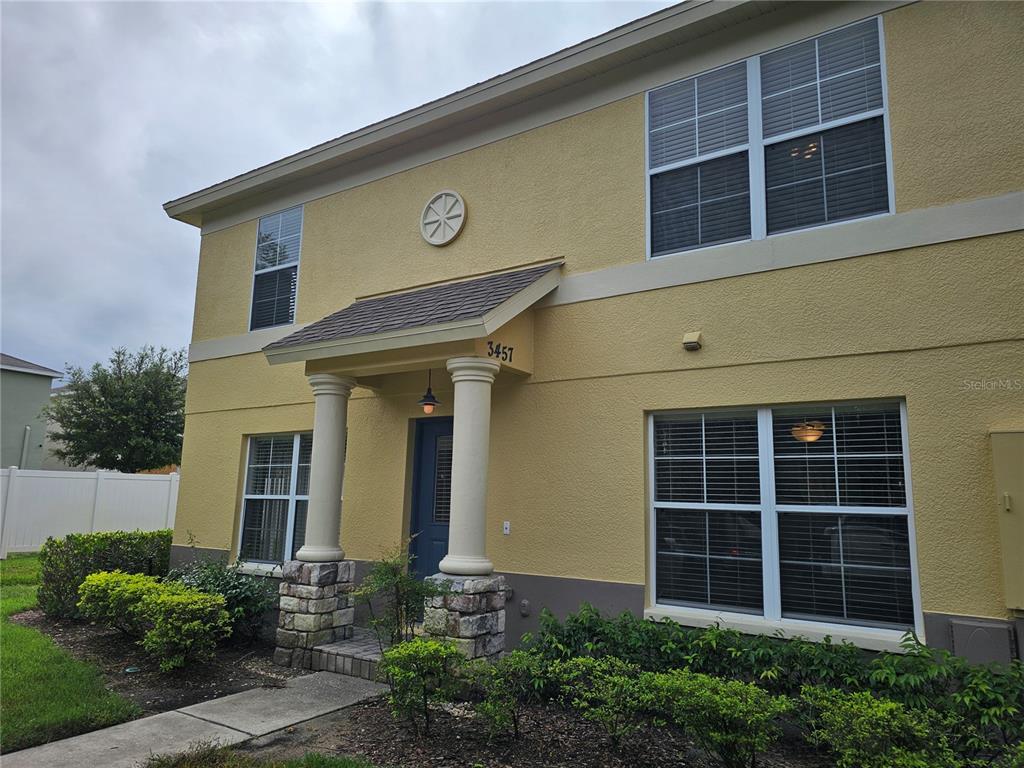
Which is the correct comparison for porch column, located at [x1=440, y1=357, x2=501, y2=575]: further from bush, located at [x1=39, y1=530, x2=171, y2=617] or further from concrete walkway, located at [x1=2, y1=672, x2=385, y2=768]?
bush, located at [x1=39, y1=530, x2=171, y2=617]

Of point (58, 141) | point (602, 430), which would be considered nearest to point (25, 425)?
point (58, 141)

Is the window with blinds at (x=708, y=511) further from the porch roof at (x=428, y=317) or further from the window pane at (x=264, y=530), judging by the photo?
the window pane at (x=264, y=530)

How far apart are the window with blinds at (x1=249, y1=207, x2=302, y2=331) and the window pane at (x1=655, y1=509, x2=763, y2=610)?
238 inches

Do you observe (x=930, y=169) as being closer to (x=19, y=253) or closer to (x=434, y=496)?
(x=434, y=496)

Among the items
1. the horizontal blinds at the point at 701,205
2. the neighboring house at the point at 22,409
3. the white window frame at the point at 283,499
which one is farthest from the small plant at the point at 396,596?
the neighboring house at the point at 22,409

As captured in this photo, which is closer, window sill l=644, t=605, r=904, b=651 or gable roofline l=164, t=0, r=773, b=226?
window sill l=644, t=605, r=904, b=651

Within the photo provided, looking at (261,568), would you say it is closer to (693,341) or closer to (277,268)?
(277,268)

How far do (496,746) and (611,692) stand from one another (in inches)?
36.9

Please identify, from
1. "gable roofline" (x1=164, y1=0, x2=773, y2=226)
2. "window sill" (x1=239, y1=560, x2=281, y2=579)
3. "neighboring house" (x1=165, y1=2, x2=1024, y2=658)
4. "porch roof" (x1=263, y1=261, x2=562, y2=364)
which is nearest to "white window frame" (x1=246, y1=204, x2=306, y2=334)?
"gable roofline" (x1=164, y1=0, x2=773, y2=226)

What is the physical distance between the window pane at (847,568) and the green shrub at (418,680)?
2766 millimetres

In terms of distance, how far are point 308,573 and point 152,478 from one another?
40.0ft

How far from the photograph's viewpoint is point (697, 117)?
630cm

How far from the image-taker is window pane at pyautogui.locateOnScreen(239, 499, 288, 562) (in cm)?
875

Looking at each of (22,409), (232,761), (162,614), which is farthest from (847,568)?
(22,409)
